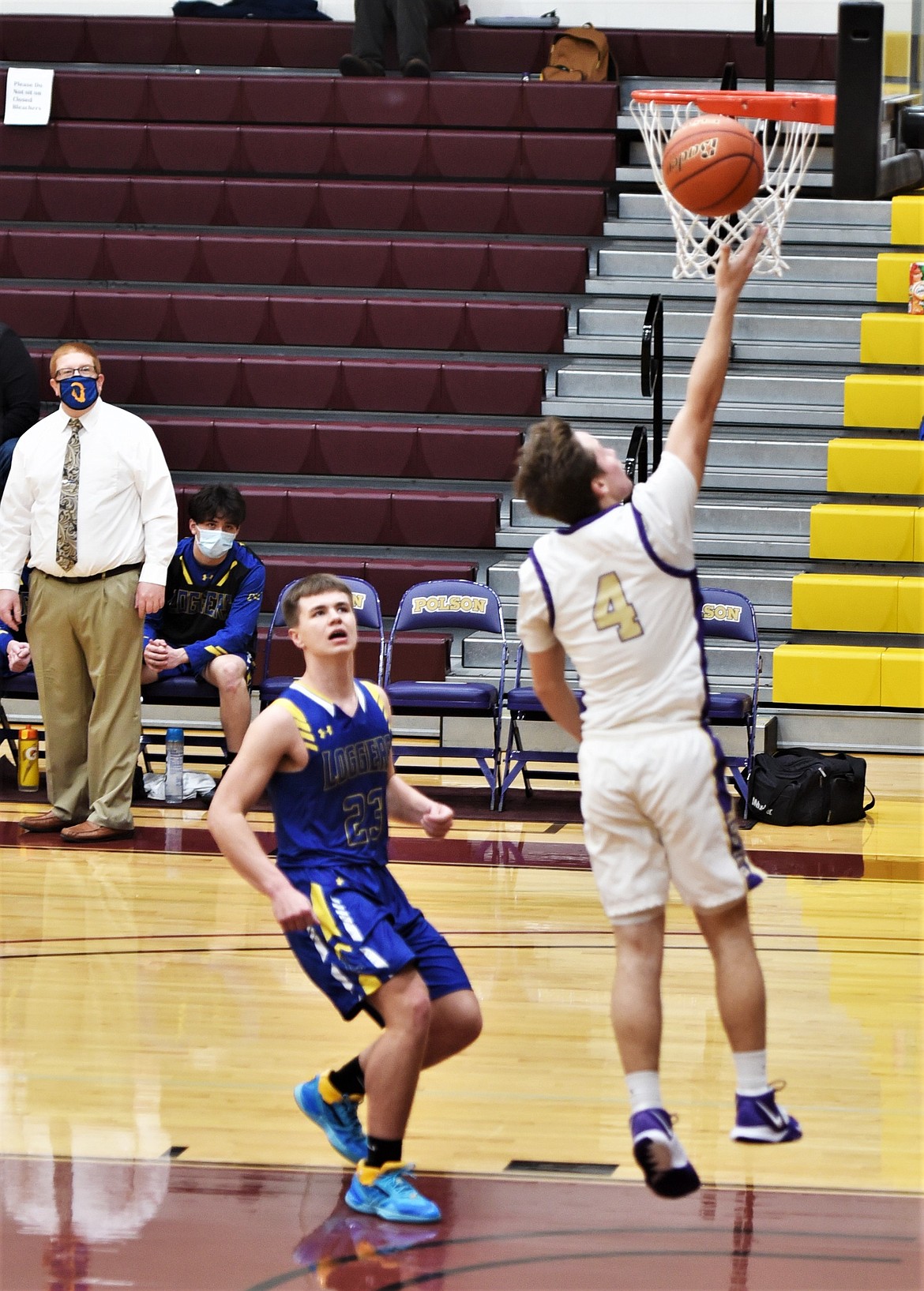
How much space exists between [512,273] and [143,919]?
5524mm

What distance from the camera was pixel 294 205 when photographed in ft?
33.3

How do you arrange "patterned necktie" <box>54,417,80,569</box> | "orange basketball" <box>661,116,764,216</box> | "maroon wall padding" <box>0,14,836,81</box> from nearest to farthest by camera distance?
1. "orange basketball" <box>661,116,764,216</box>
2. "patterned necktie" <box>54,417,80,569</box>
3. "maroon wall padding" <box>0,14,836,81</box>

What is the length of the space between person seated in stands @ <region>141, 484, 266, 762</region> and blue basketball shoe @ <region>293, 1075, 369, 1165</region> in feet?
11.8

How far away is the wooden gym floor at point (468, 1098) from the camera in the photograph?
10.1ft

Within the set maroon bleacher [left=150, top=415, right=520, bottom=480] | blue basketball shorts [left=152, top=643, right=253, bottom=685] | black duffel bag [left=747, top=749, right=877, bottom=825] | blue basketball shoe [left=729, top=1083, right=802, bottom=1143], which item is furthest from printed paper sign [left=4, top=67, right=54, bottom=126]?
blue basketball shoe [left=729, top=1083, right=802, bottom=1143]

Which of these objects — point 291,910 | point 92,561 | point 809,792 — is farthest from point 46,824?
point 291,910

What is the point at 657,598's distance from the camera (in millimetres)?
2982

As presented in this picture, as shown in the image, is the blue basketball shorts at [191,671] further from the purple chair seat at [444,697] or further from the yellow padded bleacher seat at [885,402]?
the yellow padded bleacher seat at [885,402]

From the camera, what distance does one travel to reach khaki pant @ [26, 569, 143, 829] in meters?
6.48

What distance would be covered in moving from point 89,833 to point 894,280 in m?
5.90

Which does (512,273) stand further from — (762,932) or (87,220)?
(762,932)

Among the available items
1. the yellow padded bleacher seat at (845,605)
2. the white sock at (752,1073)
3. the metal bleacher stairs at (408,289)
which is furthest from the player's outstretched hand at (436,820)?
the yellow padded bleacher seat at (845,605)

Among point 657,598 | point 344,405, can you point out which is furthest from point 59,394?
point 657,598

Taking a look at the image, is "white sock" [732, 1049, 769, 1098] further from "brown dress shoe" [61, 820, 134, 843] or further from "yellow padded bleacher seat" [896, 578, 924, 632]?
"yellow padded bleacher seat" [896, 578, 924, 632]
